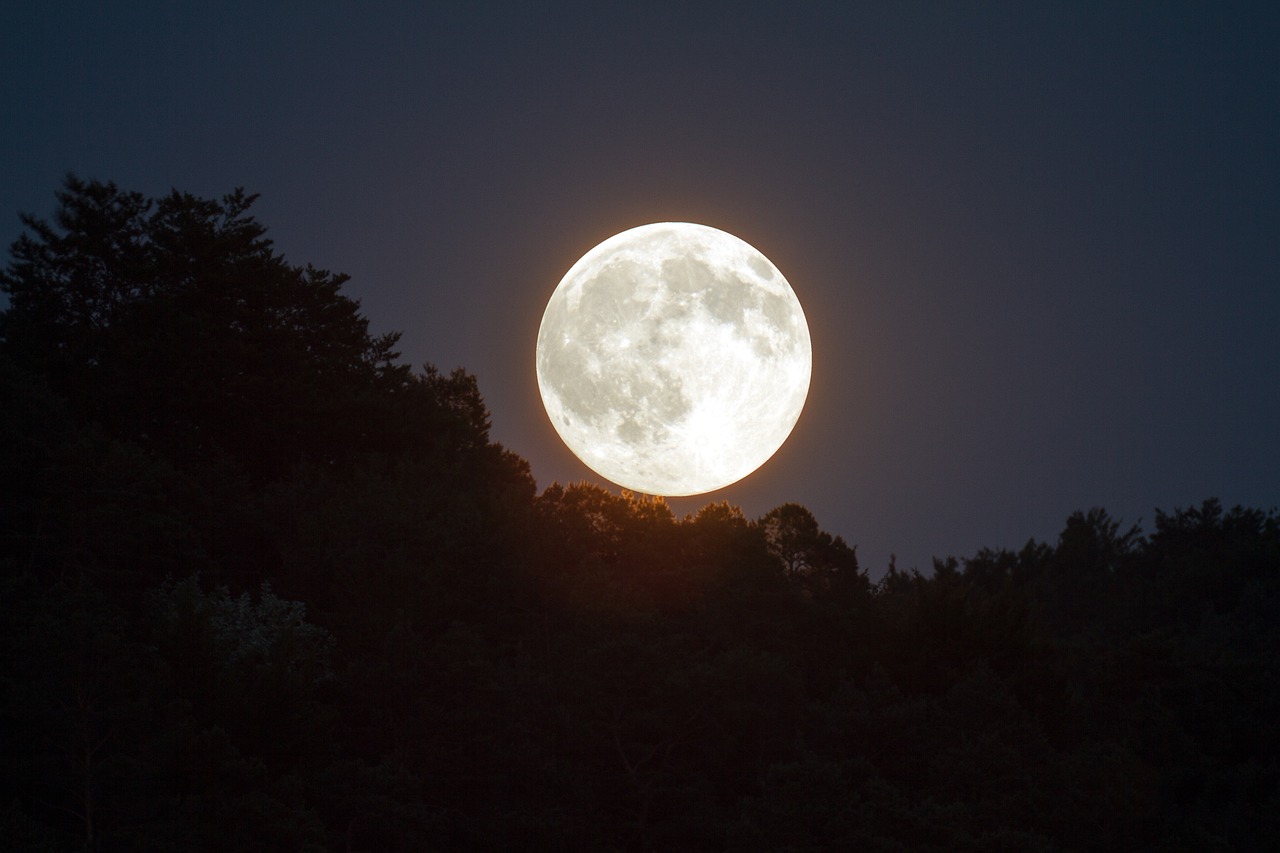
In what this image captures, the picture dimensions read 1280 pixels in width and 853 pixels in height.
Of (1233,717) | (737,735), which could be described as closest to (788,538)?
(737,735)

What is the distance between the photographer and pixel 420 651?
1204 inches

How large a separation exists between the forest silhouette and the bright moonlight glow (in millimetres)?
5128

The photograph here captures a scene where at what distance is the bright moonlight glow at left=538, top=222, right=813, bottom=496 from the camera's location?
3225 cm

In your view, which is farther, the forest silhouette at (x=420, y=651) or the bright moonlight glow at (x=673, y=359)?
the bright moonlight glow at (x=673, y=359)

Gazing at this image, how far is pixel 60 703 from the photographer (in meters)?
22.0

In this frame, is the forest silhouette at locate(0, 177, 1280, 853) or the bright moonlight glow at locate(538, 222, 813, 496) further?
the bright moonlight glow at locate(538, 222, 813, 496)

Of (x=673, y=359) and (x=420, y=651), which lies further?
(x=673, y=359)

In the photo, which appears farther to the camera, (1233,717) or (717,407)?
(1233,717)

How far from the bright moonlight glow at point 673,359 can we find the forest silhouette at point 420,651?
5.13m

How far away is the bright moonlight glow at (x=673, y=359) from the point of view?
3225 centimetres

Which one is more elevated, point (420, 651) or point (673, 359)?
point (673, 359)

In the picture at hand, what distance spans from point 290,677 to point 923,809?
14486 mm

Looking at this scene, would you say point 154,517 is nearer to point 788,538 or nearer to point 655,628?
point 655,628

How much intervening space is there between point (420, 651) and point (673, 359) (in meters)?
9.69
